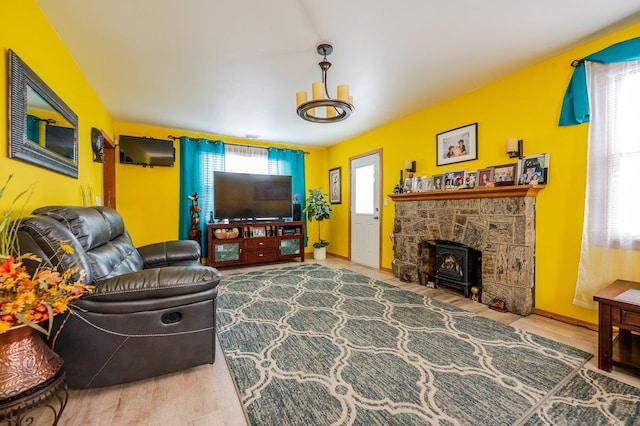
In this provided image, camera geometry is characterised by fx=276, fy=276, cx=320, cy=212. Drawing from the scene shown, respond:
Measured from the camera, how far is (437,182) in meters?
3.58

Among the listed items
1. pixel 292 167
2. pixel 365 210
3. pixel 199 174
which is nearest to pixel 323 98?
pixel 365 210

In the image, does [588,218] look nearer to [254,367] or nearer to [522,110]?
[522,110]

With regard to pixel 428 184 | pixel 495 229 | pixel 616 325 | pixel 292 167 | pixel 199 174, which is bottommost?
pixel 616 325

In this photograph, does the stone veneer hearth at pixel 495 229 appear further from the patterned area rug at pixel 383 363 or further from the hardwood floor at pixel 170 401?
the hardwood floor at pixel 170 401

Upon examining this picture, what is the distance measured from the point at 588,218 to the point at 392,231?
229cm

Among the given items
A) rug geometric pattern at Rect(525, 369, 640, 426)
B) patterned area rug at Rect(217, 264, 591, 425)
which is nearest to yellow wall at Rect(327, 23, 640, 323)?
patterned area rug at Rect(217, 264, 591, 425)

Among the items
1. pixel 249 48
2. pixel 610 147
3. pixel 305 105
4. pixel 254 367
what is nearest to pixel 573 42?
pixel 610 147

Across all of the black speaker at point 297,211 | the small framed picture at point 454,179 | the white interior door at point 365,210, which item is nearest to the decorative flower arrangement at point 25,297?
the small framed picture at point 454,179

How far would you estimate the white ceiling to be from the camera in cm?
189

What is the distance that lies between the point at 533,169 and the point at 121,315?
Result: 11.4 ft

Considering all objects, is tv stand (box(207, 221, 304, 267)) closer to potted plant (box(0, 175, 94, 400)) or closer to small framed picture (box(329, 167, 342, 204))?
small framed picture (box(329, 167, 342, 204))

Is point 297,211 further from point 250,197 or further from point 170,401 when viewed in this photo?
point 170,401

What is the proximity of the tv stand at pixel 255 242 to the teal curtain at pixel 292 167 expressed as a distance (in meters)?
0.54

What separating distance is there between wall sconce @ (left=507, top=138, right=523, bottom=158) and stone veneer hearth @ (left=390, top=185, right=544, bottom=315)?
395 mm
